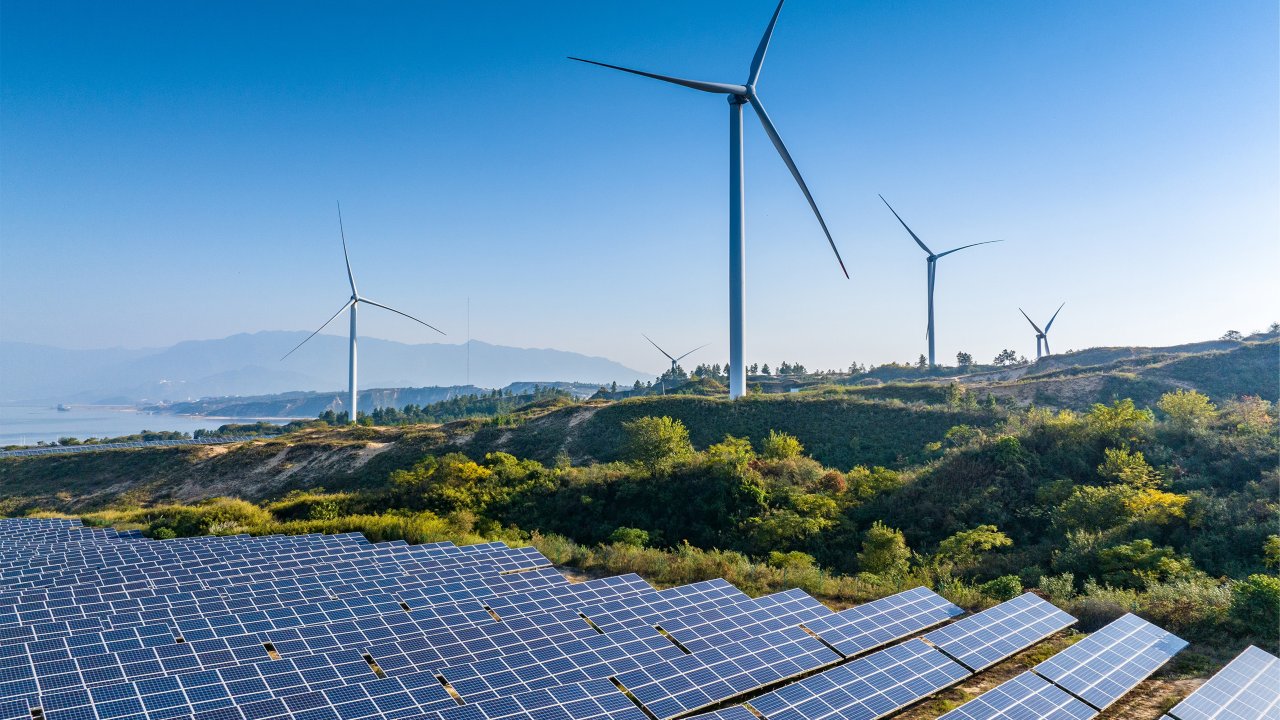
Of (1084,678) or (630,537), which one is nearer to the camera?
(1084,678)

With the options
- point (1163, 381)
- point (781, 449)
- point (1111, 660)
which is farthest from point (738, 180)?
point (1163, 381)

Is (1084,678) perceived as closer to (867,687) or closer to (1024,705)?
(1024,705)

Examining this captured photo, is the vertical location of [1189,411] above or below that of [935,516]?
above

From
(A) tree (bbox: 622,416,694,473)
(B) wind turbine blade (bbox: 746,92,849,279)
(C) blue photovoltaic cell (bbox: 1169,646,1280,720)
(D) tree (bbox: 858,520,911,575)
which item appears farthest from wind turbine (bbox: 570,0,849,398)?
(C) blue photovoltaic cell (bbox: 1169,646,1280,720)

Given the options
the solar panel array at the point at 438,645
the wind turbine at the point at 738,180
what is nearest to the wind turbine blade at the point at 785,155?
the wind turbine at the point at 738,180

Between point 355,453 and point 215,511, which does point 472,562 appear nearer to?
point 215,511

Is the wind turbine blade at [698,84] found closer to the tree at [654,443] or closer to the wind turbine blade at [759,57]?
the wind turbine blade at [759,57]

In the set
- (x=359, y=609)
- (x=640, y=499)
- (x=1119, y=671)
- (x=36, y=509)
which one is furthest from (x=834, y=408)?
(x=36, y=509)
